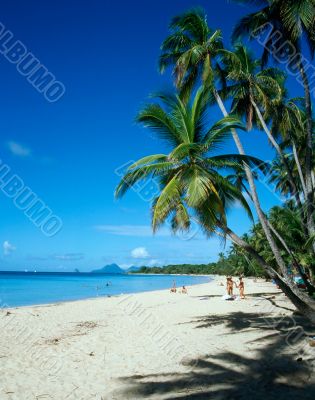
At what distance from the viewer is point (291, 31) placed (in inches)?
372

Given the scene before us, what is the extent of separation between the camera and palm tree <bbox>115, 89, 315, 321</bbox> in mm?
7543

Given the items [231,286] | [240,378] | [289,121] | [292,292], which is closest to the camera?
[240,378]

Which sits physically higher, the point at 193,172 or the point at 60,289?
the point at 193,172

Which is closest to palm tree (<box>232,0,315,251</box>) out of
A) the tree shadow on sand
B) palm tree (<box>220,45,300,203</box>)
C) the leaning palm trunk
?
palm tree (<box>220,45,300,203</box>)

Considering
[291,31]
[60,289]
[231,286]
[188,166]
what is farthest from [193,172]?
[60,289]

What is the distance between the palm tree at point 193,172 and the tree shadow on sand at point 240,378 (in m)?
1.19

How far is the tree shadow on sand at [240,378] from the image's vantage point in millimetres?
5133

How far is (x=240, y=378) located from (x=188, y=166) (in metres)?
4.50

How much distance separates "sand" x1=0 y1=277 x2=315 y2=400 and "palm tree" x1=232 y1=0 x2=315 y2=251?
3.37 metres

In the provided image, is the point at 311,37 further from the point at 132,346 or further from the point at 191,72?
the point at 132,346

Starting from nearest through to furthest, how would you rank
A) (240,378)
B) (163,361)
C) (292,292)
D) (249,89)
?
(240,378)
(163,361)
(292,292)
(249,89)

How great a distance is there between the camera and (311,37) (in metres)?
9.41

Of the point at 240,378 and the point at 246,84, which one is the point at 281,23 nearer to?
the point at 246,84

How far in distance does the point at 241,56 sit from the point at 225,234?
644 centimetres
